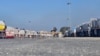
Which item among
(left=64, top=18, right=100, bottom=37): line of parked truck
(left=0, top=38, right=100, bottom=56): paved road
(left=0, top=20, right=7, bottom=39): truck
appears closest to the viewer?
(left=0, top=38, right=100, bottom=56): paved road

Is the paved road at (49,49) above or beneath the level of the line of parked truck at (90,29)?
beneath

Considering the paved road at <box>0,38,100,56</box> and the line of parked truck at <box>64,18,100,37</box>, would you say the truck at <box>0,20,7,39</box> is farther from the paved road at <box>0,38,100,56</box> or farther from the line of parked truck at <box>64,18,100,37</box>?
the paved road at <box>0,38,100,56</box>

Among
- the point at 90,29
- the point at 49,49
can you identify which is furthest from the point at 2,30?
the point at 49,49

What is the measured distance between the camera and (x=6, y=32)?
126m

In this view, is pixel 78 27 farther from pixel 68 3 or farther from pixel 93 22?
pixel 93 22

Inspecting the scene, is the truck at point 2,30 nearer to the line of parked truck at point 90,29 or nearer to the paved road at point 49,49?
the line of parked truck at point 90,29

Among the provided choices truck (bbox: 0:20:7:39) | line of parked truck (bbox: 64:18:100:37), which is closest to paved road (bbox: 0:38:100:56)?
line of parked truck (bbox: 64:18:100:37)

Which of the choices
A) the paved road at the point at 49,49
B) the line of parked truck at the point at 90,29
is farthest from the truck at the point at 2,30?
the paved road at the point at 49,49

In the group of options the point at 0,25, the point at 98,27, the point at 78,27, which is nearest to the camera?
the point at 98,27

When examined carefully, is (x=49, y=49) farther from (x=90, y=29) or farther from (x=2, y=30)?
(x=2, y=30)

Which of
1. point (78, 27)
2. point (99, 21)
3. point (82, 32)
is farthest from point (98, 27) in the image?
point (78, 27)

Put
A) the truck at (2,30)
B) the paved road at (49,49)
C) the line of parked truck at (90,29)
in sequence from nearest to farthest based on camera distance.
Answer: the paved road at (49,49), the line of parked truck at (90,29), the truck at (2,30)

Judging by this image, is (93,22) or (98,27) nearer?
(98,27)

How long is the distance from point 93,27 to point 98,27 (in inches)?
183
